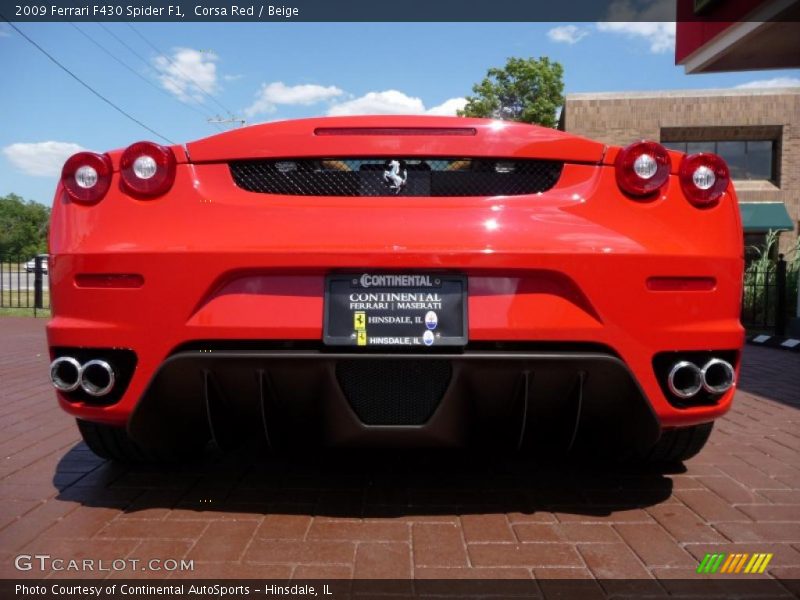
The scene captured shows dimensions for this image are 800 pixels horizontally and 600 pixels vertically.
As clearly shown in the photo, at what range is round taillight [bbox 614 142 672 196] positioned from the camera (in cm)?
204

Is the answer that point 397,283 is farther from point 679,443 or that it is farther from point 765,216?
point 765,216

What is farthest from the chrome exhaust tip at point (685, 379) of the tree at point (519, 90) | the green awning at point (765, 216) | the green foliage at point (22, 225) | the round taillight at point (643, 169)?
the green foliage at point (22, 225)

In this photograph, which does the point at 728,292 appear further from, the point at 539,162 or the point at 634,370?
the point at 539,162

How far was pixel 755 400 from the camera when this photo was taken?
440 centimetres

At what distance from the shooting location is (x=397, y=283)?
1.92 metres

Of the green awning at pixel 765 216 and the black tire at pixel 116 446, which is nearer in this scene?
the black tire at pixel 116 446

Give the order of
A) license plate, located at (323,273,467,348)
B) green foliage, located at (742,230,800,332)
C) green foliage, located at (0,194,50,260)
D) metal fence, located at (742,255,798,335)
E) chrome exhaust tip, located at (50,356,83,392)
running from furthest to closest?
1. green foliage, located at (0,194,50,260)
2. green foliage, located at (742,230,800,332)
3. metal fence, located at (742,255,798,335)
4. chrome exhaust tip, located at (50,356,83,392)
5. license plate, located at (323,273,467,348)

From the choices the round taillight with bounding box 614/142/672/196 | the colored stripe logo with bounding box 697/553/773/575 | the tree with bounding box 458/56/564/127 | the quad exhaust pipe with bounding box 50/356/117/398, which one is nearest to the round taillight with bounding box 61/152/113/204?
the quad exhaust pipe with bounding box 50/356/117/398

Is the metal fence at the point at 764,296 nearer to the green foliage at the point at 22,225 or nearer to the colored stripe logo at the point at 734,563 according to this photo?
the colored stripe logo at the point at 734,563

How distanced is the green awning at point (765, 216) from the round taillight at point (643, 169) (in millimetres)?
21428

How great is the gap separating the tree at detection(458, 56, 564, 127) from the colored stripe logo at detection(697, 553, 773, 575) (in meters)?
32.7

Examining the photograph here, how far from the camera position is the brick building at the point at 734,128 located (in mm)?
22297

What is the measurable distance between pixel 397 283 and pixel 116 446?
1.37 m

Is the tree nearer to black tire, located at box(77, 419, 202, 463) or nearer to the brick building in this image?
the brick building
